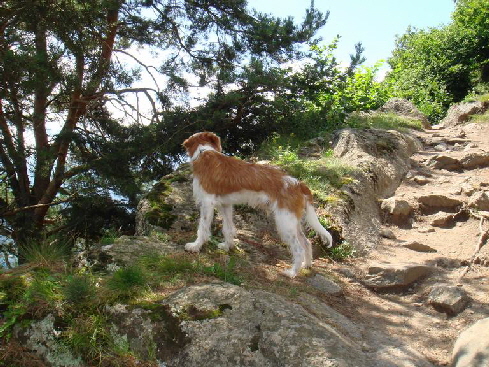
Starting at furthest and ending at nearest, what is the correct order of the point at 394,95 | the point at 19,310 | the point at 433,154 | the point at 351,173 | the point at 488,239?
the point at 394,95 < the point at 433,154 < the point at 351,173 < the point at 488,239 < the point at 19,310

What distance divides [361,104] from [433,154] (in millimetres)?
3942

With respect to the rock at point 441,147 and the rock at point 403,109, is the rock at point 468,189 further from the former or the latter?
the rock at point 403,109

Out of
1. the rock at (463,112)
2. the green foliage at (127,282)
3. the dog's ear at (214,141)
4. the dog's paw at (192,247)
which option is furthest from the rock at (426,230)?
the rock at (463,112)

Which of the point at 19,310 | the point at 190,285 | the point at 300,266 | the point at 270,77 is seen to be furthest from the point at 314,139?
the point at 19,310

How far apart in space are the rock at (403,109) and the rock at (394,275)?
941 cm

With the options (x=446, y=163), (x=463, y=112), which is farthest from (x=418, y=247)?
(x=463, y=112)

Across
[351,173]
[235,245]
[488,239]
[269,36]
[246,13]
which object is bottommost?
[488,239]

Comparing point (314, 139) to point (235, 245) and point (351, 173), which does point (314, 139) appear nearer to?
point (351, 173)

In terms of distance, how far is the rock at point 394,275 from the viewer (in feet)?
19.2

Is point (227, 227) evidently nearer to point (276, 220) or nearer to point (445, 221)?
point (276, 220)

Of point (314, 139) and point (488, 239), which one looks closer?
point (488, 239)

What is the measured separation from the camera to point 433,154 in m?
11.1

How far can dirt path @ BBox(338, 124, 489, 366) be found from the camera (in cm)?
485

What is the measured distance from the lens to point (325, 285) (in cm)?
557
